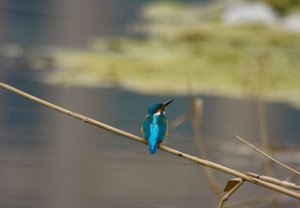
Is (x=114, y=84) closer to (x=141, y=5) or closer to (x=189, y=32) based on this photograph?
Answer: (x=189, y=32)

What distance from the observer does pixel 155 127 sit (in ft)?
6.86

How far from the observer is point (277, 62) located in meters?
8.28

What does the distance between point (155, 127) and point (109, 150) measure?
2565 mm

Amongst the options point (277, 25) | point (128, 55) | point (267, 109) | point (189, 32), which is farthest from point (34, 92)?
point (277, 25)

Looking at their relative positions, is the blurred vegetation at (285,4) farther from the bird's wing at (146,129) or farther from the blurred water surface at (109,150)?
the bird's wing at (146,129)

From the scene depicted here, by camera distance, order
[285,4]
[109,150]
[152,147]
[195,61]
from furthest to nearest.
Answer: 1. [285,4]
2. [195,61]
3. [109,150]
4. [152,147]

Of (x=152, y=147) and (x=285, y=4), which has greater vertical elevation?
(x=285, y=4)

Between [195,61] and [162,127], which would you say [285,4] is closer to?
[195,61]

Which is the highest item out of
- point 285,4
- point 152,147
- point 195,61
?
point 285,4

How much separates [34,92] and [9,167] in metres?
2.20

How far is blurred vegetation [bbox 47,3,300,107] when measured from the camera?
723 cm

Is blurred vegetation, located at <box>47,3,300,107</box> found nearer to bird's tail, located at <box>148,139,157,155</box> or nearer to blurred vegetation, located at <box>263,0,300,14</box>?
blurred vegetation, located at <box>263,0,300,14</box>

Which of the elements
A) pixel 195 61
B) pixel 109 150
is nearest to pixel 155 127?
pixel 109 150

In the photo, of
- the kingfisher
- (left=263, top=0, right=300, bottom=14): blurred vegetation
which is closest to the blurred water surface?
the kingfisher
